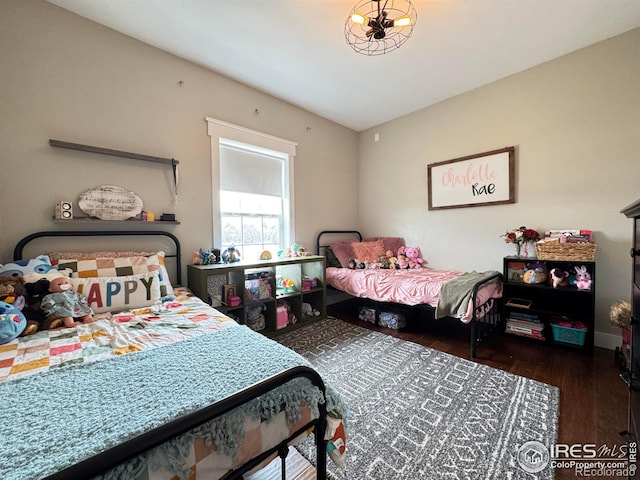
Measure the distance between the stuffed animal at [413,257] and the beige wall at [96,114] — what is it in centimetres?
246

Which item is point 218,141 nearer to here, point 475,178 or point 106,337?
point 106,337

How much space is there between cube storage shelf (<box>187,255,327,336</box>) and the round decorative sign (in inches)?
26.9

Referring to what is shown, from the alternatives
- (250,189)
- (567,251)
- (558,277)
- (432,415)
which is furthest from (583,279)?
(250,189)

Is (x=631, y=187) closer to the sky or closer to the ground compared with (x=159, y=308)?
closer to the sky

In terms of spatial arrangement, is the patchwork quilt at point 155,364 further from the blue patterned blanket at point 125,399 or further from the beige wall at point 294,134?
the beige wall at point 294,134

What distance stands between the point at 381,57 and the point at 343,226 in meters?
2.23

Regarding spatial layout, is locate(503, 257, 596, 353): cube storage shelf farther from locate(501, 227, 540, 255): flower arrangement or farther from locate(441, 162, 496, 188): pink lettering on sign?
locate(441, 162, 496, 188): pink lettering on sign

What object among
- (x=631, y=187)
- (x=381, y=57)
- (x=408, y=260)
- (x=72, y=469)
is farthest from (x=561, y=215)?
(x=72, y=469)

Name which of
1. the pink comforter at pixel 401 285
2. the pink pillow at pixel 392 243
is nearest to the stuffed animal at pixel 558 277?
the pink comforter at pixel 401 285

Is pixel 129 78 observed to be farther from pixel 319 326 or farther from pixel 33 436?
pixel 319 326

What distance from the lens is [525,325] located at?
8.29 feet

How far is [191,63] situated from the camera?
254 cm

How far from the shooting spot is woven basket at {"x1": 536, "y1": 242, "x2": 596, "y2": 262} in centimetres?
223

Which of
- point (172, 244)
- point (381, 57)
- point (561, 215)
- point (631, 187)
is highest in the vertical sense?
point (381, 57)
